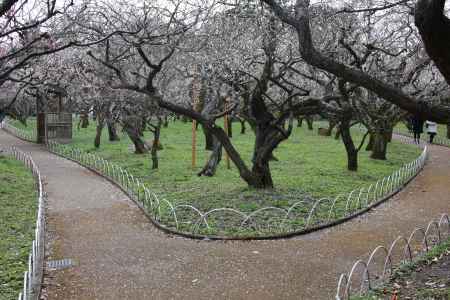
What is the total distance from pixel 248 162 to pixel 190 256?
45.4 ft

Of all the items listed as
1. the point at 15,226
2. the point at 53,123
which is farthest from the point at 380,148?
the point at 53,123

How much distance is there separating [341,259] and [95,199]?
28.9 ft

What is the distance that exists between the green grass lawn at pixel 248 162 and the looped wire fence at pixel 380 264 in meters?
4.07

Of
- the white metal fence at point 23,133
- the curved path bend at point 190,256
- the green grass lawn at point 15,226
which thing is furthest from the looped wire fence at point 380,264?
the white metal fence at point 23,133

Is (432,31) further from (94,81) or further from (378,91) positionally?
(94,81)

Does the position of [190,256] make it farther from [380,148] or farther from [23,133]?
[23,133]

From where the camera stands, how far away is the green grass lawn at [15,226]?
8164 mm

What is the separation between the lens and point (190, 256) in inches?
389

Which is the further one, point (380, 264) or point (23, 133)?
point (23, 133)

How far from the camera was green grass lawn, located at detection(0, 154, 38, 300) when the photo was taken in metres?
8.16

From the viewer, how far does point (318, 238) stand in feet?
36.6

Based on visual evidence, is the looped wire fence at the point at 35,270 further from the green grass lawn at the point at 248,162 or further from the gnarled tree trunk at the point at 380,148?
the gnarled tree trunk at the point at 380,148

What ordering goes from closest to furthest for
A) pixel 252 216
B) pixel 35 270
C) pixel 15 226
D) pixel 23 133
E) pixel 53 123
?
pixel 35 270, pixel 15 226, pixel 252 216, pixel 53 123, pixel 23 133

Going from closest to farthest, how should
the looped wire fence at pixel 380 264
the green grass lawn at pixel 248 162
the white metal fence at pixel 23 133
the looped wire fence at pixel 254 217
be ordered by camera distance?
the looped wire fence at pixel 380 264 → the looped wire fence at pixel 254 217 → the green grass lawn at pixel 248 162 → the white metal fence at pixel 23 133
